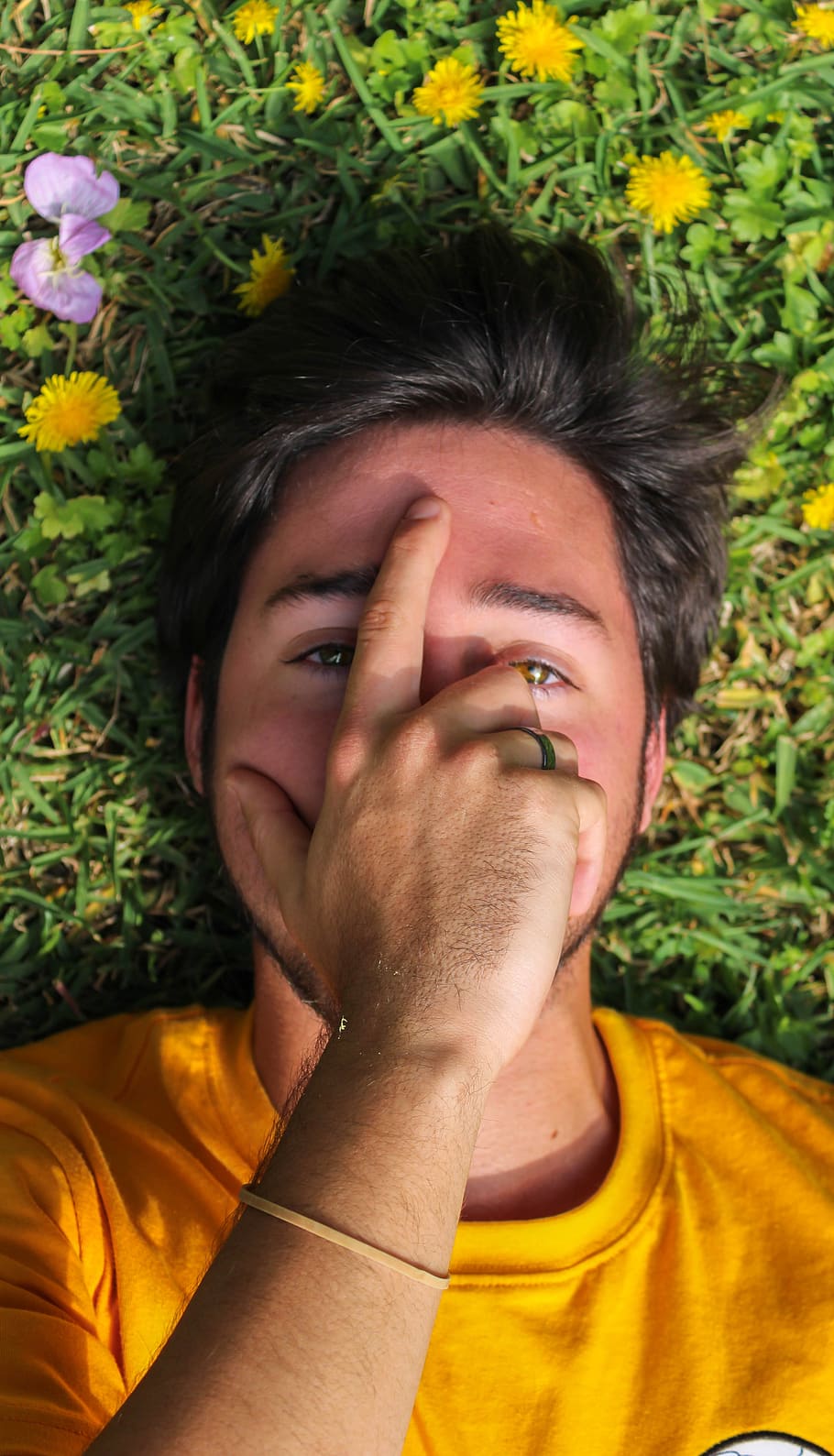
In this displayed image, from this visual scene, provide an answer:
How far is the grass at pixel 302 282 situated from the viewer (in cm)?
230

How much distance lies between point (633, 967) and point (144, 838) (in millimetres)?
1089

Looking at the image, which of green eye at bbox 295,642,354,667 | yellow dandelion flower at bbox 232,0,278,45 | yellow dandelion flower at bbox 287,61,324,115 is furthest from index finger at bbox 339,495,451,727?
yellow dandelion flower at bbox 232,0,278,45

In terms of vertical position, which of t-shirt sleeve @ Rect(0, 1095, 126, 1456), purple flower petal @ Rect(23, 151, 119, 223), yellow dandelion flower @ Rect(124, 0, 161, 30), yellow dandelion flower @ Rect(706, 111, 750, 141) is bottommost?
t-shirt sleeve @ Rect(0, 1095, 126, 1456)

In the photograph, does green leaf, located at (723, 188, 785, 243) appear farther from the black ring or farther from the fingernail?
the black ring

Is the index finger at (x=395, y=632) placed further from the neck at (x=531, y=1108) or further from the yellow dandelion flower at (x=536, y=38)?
the yellow dandelion flower at (x=536, y=38)

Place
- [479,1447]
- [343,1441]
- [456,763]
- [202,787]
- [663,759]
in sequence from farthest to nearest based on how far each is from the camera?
[663,759], [202,787], [479,1447], [456,763], [343,1441]

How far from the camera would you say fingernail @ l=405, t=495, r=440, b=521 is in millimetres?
1814

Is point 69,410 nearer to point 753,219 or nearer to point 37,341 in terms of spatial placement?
point 37,341

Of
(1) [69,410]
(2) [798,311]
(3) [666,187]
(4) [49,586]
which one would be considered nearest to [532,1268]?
(4) [49,586]

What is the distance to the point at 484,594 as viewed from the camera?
1.82 m

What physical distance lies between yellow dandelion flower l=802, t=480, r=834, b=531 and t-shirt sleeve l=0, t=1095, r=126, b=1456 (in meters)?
1.85

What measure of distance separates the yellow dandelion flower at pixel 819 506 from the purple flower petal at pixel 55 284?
1502 millimetres

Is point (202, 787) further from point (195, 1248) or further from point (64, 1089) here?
point (195, 1248)

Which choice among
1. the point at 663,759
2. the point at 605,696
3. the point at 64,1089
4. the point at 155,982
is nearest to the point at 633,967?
the point at 663,759
